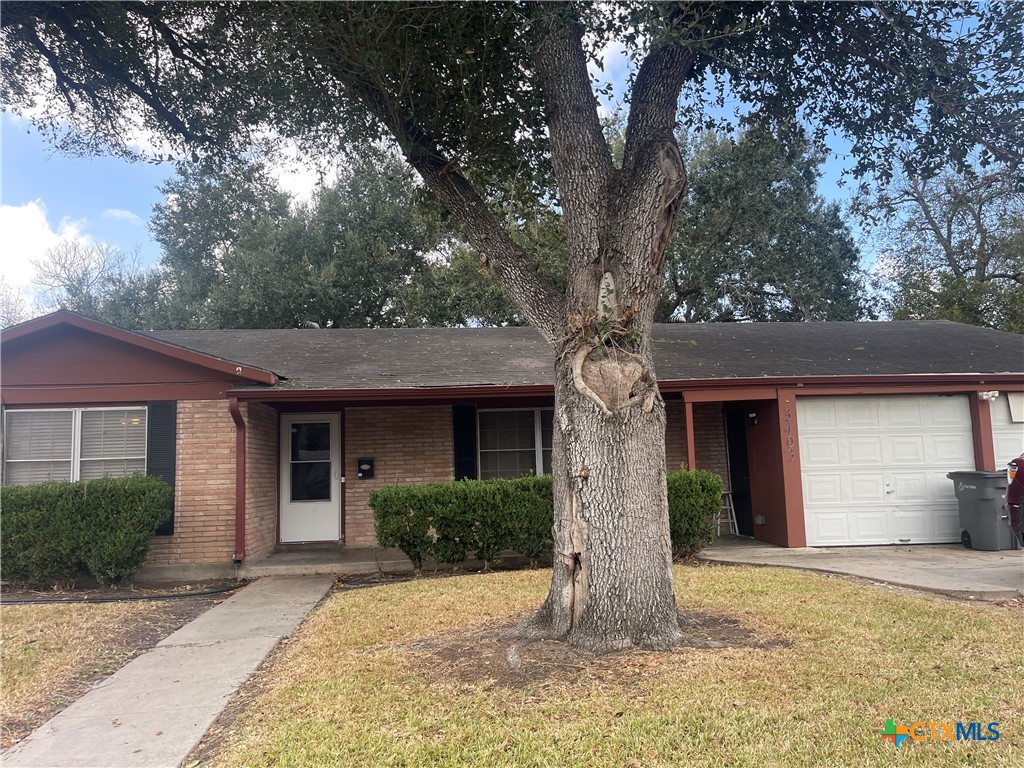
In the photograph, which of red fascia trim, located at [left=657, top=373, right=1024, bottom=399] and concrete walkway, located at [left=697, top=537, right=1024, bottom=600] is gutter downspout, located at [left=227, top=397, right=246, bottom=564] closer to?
red fascia trim, located at [left=657, top=373, right=1024, bottom=399]

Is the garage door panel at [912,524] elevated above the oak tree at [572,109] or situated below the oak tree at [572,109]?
below

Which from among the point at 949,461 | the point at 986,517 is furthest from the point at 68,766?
the point at 949,461

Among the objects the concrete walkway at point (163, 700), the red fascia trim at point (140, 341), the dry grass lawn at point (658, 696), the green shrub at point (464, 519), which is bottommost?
the concrete walkway at point (163, 700)

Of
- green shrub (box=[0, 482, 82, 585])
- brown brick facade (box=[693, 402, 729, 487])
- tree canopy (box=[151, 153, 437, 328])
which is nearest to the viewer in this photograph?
green shrub (box=[0, 482, 82, 585])

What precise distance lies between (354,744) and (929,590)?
6007mm

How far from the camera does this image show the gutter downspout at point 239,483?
8.98 metres

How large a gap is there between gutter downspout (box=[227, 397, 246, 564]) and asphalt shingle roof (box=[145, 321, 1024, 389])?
2.45 ft

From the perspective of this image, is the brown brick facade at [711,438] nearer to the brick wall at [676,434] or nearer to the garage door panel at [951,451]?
the brick wall at [676,434]

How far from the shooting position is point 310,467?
11.0m

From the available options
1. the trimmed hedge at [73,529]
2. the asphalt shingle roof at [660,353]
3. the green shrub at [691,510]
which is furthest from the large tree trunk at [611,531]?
the trimmed hedge at [73,529]

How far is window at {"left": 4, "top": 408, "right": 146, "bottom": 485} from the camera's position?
30.2 feet

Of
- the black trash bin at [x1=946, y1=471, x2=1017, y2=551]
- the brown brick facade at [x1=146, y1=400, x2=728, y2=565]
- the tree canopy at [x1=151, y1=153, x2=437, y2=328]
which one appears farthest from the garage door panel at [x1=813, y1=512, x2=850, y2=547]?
the tree canopy at [x1=151, y1=153, x2=437, y2=328]

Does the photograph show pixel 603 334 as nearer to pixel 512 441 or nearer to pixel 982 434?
pixel 512 441

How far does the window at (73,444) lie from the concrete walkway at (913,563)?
788cm
